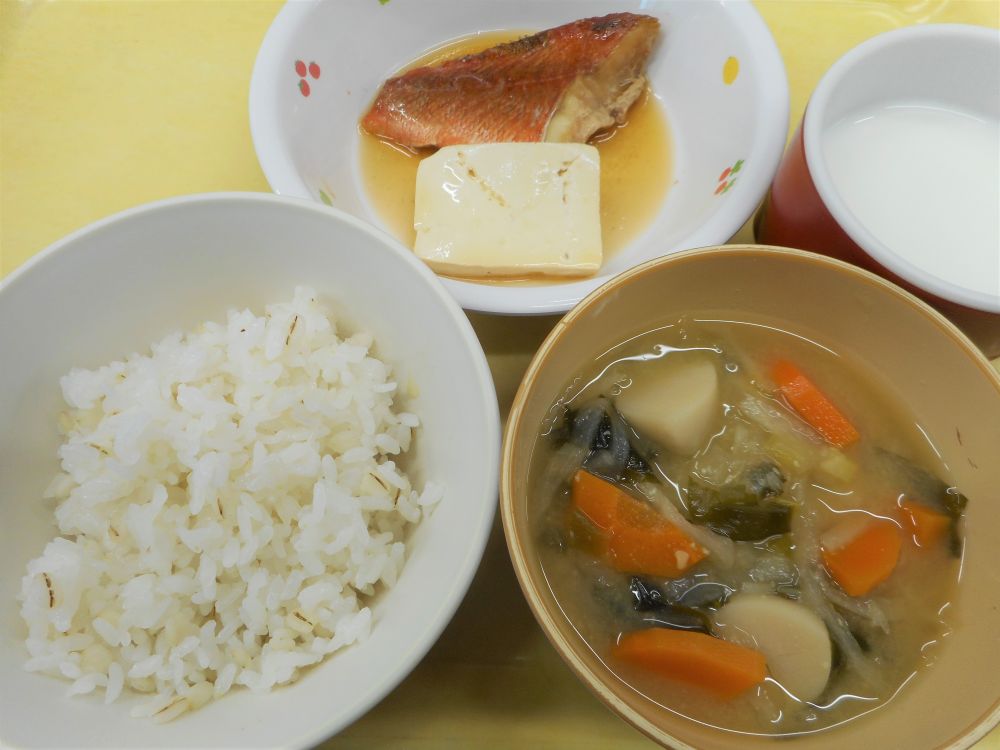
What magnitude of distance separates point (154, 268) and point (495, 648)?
909 mm

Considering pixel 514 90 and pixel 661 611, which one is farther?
pixel 514 90

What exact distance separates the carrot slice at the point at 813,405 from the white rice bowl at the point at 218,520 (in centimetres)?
62

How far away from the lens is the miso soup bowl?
34.1 inches

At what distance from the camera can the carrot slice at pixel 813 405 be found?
1.12 meters

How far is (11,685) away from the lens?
93 centimetres

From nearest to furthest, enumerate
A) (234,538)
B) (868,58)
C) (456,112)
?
(234,538), (868,58), (456,112)

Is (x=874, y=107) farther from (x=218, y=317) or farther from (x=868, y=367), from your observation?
(x=218, y=317)

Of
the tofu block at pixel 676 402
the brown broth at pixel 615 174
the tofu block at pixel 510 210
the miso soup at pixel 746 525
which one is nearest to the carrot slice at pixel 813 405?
the miso soup at pixel 746 525

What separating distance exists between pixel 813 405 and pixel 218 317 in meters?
1.09

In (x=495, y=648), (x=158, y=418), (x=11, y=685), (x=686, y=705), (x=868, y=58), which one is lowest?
(x=495, y=648)

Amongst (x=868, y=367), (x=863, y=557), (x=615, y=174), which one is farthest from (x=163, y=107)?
(x=863, y=557)

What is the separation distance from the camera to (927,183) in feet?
4.44

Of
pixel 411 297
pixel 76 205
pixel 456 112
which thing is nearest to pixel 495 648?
pixel 411 297

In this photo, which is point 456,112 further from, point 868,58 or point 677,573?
point 677,573
